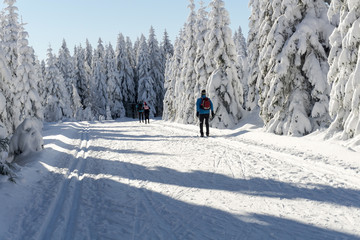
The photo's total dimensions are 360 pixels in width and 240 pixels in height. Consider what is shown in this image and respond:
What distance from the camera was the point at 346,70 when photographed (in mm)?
9586

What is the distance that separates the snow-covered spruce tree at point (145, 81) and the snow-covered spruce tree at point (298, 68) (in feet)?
144

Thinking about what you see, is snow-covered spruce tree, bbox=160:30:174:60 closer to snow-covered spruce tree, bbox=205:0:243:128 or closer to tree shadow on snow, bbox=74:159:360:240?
snow-covered spruce tree, bbox=205:0:243:128

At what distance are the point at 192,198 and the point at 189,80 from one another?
85.2 feet

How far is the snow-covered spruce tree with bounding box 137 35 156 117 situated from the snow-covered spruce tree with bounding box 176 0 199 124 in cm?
2505

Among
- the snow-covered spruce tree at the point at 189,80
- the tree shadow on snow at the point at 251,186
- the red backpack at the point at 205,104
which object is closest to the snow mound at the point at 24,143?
the tree shadow on snow at the point at 251,186

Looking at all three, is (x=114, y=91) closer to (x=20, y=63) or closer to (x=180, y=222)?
(x=20, y=63)

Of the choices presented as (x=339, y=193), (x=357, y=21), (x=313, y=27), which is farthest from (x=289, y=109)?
(x=339, y=193)

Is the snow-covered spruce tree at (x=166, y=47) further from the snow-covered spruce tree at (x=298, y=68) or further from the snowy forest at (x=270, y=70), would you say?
the snow-covered spruce tree at (x=298, y=68)

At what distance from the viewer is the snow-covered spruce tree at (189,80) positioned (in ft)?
94.1

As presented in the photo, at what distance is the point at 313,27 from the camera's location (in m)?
13.3

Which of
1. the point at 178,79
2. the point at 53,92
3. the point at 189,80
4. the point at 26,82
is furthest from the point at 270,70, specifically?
the point at 53,92

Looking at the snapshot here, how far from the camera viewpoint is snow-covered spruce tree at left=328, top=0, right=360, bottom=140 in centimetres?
888

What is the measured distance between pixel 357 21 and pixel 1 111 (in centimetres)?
1190

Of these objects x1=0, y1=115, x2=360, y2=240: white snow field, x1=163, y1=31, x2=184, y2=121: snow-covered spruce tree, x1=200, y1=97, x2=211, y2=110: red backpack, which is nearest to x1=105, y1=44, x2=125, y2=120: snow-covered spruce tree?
x1=163, y1=31, x2=184, y2=121: snow-covered spruce tree
